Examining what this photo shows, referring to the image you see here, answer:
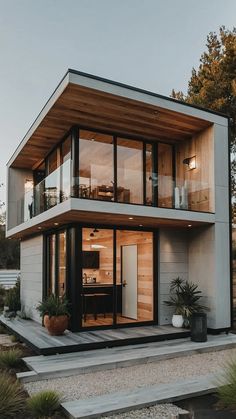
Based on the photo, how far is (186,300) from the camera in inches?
358

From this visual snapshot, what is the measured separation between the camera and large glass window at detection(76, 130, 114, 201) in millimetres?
8055

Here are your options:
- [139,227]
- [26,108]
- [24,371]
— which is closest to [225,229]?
[139,227]

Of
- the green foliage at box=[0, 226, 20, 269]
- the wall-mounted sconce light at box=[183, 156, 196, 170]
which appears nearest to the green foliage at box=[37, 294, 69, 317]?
the wall-mounted sconce light at box=[183, 156, 196, 170]

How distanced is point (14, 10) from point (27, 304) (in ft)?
31.7

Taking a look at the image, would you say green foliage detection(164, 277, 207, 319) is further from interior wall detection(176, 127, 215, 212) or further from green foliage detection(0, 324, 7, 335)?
green foliage detection(0, 324, 7, 335)

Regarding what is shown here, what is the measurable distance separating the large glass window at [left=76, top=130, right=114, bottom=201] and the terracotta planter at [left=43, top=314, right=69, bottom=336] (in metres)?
2.62

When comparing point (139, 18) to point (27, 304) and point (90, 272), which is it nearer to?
point (90, 272)

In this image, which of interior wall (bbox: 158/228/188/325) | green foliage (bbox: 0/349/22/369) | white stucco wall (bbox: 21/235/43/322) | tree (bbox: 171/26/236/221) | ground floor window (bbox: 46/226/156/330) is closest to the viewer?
green foliage (bbox: 0/349/22/369)

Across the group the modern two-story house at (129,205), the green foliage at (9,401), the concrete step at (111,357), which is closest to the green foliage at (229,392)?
the concrete step at (111,357)

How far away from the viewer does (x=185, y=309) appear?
898cm

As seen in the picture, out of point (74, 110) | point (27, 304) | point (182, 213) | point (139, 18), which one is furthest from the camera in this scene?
point (139, 18)

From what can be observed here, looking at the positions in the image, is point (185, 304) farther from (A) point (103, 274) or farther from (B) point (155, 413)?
(B) point (155, 413)

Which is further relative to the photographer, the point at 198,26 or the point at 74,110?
the point at 198,26

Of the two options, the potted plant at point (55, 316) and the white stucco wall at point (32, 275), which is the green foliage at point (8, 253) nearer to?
the white stucco wall at point (32, 275)
